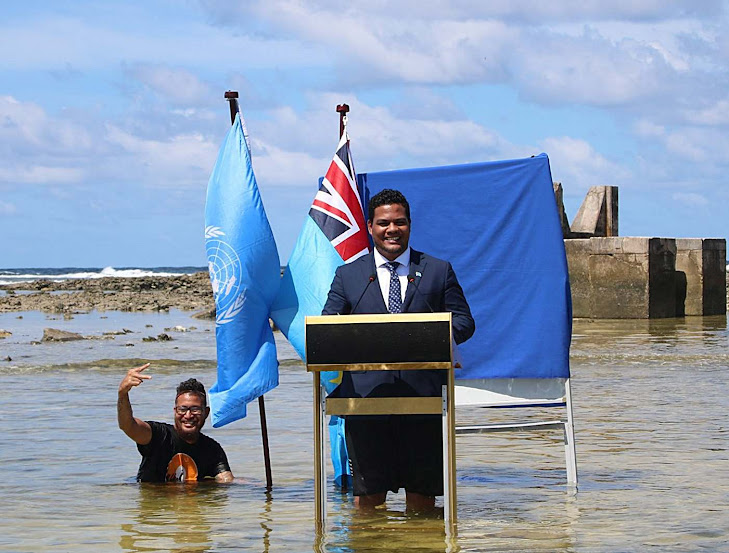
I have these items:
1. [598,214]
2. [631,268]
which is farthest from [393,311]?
[598,214]

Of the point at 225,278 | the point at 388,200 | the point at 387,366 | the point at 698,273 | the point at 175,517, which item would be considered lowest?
the point at 175,517

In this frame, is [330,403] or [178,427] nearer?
[330,403]

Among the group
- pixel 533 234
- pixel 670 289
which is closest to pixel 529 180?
pixel 533 234

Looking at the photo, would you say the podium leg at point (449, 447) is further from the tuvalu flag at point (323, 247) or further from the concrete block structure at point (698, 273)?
the concrete block structure at point (698, 273)

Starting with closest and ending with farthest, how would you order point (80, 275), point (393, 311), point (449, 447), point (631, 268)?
point (449, 447) → point (393, 311) → point (631, 268) → point (80, 275)

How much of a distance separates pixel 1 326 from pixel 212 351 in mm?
9318

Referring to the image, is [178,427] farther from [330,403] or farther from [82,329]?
[82,329]

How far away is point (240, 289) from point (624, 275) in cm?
1906

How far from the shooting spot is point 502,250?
7539 mm

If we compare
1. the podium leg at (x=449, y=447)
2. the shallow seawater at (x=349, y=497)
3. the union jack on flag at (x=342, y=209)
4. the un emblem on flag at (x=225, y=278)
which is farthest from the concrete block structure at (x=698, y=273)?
the podium leg at (x=449, y=447)

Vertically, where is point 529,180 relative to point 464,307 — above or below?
above

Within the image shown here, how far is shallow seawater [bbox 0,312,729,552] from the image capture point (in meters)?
6.27

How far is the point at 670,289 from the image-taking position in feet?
83.9

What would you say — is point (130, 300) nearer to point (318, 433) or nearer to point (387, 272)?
point (387, 272)
